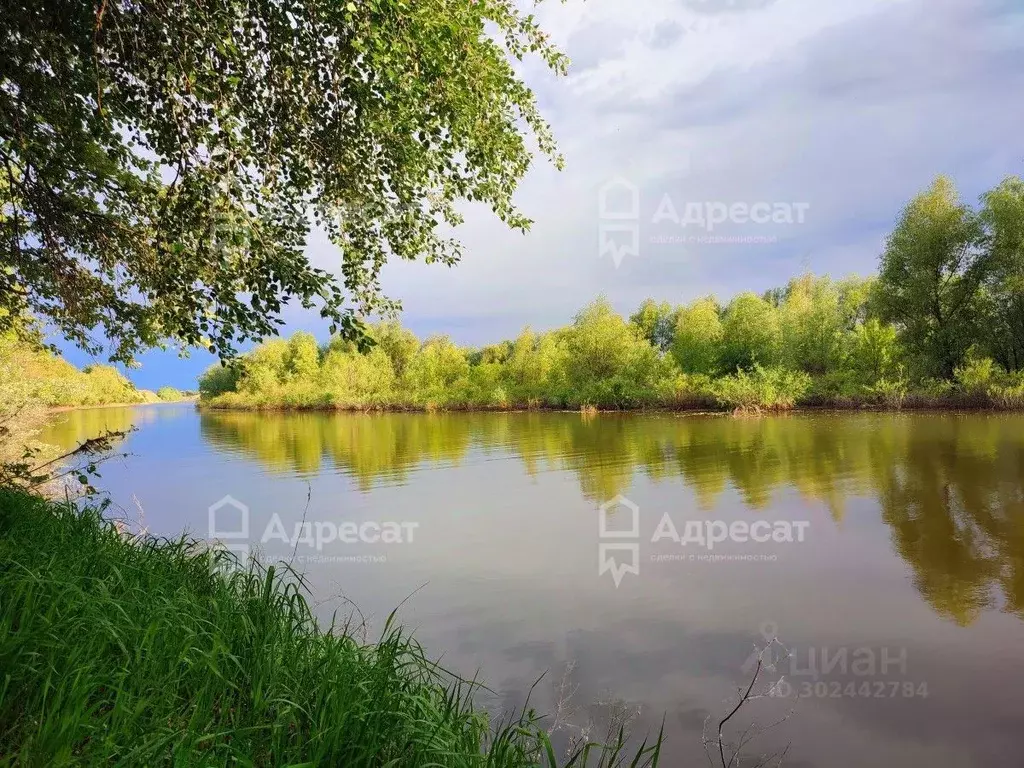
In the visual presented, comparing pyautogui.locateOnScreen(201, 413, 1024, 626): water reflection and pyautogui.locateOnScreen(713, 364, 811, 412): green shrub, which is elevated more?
pyautogui.locateOnScreen(713, 364, 811, 412): green shrub

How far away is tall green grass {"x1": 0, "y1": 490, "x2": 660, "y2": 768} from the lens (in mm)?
2074

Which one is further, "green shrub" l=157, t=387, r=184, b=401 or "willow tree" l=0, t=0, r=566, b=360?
"green shrub" l=157, t=387, r=184, b=401

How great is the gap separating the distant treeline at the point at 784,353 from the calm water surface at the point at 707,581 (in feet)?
10.6

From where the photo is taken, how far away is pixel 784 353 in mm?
39875

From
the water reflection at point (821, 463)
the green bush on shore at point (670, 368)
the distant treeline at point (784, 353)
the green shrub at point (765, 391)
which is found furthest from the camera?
the green shrub at point (765, 391)

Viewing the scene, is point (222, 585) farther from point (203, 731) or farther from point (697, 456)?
point (697, 456)

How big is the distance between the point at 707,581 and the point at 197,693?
630 cm

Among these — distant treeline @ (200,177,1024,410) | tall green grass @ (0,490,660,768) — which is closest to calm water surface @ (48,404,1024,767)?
tall green grass @ (0,490,660,768)

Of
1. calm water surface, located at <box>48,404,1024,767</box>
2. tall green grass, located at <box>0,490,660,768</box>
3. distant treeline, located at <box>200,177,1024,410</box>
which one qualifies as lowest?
calm water surface, located at <box>48,404,1024,767</box>

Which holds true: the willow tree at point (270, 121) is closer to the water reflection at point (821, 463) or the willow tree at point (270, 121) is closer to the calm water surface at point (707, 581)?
the calm water surface at point (707, 581)

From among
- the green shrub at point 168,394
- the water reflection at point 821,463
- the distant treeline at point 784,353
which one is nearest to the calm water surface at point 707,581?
the water reflection at point 821,463

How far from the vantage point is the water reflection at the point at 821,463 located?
7.76 meters

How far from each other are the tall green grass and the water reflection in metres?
5.86

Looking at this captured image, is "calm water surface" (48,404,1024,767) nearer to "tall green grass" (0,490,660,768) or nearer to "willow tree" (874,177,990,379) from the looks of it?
"tall green grass" (0,490,660,768)
